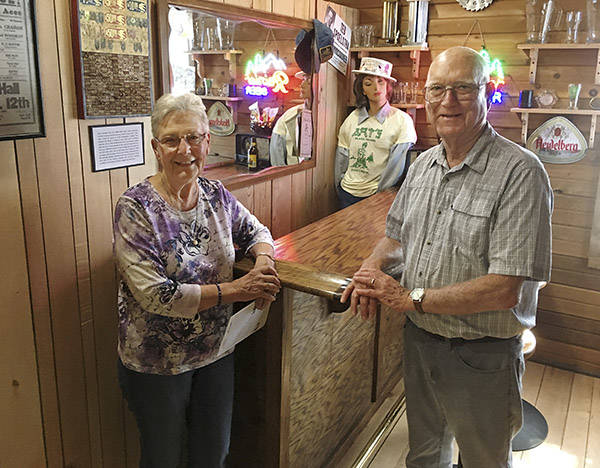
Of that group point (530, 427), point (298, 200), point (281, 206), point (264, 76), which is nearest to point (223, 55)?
point (264, 76)

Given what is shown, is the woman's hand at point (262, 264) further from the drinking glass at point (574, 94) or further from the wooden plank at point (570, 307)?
the wooden plank at point (570, 307)

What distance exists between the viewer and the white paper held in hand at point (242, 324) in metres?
1.75

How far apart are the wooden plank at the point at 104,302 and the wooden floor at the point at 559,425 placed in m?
1.22

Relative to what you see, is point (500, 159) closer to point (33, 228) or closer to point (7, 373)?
point (33, 228)

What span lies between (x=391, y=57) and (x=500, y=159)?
2.56 meters

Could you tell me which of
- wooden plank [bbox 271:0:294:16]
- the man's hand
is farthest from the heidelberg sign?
the man's hand

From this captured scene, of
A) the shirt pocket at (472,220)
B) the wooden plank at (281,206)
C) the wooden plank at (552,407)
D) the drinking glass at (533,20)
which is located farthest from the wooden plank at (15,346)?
the drinking glass at (533,20)

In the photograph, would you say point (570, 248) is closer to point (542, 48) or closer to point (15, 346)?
point (542, 48)

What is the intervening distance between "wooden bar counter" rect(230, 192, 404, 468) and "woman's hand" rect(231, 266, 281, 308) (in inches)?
2.0

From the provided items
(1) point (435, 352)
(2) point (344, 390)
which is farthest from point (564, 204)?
(1) point (435, 352)

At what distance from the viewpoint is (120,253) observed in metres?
1.58

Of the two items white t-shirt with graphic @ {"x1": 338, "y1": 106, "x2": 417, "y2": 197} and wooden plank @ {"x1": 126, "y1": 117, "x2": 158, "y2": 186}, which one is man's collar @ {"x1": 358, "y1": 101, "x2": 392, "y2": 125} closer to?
white t-shirt with graphic @ {"x1": 338, "y1": 106, "x2": 417, "y2": 197}

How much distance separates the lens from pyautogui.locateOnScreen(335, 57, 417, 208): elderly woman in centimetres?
358

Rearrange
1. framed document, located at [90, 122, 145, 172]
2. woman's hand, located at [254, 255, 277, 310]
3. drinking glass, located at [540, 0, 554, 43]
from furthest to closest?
1. drinking glass, located at [540, 0, 554, 43]
2. framed document, located at [90, 122, 145, 172]
3. woman's hand, located at [254, 255, 277, 310]
